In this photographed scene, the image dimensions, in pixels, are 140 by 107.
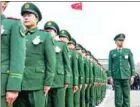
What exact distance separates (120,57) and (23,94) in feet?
14.2

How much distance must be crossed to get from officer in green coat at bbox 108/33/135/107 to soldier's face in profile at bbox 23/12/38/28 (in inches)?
157

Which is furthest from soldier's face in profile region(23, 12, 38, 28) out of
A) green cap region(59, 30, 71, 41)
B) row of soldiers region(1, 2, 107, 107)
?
green cap region(59, 30, 71, 41)

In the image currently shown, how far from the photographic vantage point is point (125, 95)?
10219 millimetres

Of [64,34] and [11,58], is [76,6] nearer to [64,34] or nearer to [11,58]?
[64,34]

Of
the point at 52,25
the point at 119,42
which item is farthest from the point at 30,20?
the point at 119,42

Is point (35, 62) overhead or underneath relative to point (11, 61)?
overhead

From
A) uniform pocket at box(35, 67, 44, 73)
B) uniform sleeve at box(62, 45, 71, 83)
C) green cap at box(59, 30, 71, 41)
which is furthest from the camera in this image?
green cap at box(59, 30, 71, 41)

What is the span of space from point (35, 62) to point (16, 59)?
148 cm

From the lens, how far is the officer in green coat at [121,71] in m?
10.2

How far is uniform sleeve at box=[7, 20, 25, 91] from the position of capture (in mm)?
4848

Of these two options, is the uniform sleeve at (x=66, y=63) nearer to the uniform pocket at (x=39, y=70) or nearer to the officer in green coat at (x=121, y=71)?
the uniform pocket at (x=39, y=70)

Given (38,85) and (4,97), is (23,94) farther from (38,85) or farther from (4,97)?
(4,97)

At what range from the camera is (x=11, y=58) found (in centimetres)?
493

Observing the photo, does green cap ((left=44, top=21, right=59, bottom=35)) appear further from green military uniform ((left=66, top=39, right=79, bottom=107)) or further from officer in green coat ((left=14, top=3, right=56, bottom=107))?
green military uniform ((left=66, top=39, right=79, bottom=107))
